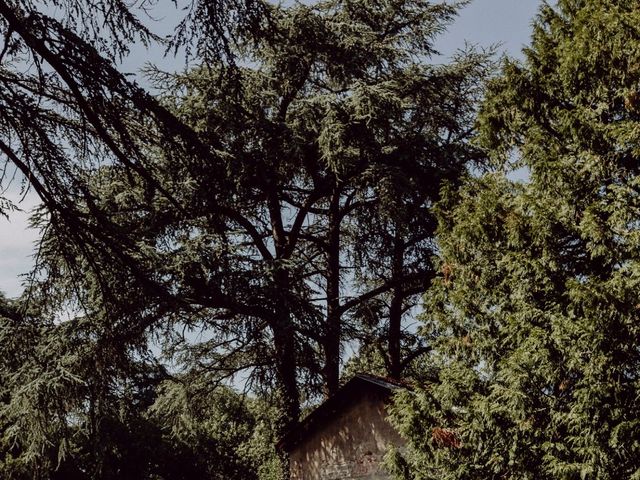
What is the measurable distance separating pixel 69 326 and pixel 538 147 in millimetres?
9338

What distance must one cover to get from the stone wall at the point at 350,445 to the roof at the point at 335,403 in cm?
12

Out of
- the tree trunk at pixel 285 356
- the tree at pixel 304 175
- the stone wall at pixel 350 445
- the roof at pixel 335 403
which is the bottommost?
the stone wall at pixel 350 445

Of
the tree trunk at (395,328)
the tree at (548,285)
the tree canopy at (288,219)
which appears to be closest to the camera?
the tree at (548,285)

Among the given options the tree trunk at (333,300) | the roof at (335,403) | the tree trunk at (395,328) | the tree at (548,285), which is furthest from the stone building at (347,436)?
the tree trunk at (395,328)

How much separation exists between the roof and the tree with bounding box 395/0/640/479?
1.84 m

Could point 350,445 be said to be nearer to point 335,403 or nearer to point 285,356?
point 335,403

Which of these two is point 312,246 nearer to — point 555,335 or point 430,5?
point 430,5

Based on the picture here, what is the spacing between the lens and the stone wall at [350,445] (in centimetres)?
→ 1254

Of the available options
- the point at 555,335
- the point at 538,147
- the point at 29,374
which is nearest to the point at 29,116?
the point at 555,335

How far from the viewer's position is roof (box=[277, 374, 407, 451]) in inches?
486

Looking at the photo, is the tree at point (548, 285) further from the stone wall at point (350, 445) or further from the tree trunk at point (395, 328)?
the tree trunk at point (395, 328)

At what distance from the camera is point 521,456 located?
8414 mm

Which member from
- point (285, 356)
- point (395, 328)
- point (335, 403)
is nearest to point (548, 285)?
point (335, 403)

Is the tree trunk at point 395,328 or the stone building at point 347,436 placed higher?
the tree trunk at point 395,328
